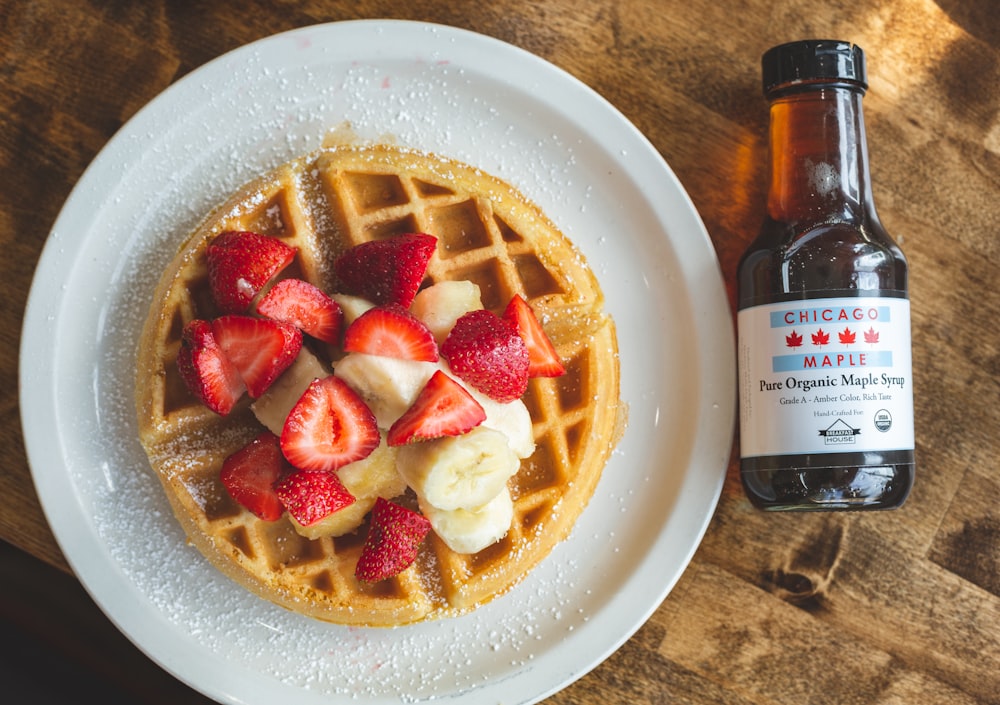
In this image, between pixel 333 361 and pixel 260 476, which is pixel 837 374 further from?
pixel 260 476

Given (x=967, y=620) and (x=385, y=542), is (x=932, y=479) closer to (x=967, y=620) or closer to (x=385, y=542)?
(x=967, y=620)

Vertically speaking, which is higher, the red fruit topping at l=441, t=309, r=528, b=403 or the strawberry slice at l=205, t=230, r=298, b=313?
the strawberry slice at l=205, t=230, r=298, b=313

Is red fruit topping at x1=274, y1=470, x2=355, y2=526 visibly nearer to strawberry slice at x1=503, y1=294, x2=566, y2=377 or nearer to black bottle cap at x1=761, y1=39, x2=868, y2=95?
strawberry slice at x1=503, y1=294, x2=566, y2=377

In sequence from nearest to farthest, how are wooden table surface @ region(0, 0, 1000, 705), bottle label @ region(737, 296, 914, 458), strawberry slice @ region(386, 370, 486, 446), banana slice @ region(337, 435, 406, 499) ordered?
strawberry slice @ region(386, 370, 486, 446)
banana slice @ region(337, 435, 406, 499)
bottle label @ region(737, 296, 914, 458)
wooden table surface @ region(0, 0, 1000, 705)

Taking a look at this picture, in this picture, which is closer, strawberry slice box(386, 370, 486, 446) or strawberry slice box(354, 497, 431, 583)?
strawberry slice box(386, 370, 486, 446)

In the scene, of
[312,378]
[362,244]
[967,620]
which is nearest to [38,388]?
[312,378]

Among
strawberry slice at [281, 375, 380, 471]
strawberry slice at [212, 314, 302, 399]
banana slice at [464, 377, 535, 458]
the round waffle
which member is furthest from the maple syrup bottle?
strawberry slice at [212, 314, 302, 399]

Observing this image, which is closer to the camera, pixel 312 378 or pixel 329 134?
pixel 312 378

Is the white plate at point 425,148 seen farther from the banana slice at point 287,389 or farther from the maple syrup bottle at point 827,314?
the banana slice at point 287,389
